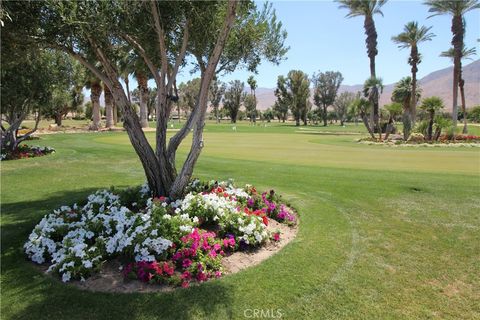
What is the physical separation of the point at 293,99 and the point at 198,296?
8474 cm

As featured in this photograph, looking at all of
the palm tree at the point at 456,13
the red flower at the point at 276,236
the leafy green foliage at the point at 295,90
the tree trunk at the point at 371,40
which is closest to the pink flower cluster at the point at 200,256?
the red flower at the point at 276,236

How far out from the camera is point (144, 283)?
5.67 metres

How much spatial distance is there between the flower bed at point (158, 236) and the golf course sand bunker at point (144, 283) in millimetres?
93

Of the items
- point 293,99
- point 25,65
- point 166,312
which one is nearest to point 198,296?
point 166,312

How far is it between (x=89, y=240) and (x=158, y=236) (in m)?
1.60

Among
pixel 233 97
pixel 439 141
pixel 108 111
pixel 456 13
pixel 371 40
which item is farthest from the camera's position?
pixel 233 97

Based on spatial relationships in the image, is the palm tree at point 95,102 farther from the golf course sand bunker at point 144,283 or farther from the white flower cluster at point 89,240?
the golf course sand bunker at point 144,283

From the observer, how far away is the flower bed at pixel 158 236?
19.1 feet

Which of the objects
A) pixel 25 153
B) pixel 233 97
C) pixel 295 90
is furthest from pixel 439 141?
pixel 233 97

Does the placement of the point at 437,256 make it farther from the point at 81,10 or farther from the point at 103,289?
the point at 81,10

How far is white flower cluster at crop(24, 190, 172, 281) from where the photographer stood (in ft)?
19.6

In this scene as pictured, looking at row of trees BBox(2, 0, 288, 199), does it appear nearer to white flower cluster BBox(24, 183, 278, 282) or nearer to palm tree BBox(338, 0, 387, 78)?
white flower cluster BBox(24, 183, 278, 282)

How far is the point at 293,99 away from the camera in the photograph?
87.2 meters

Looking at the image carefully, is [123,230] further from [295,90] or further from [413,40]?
[295,90]
